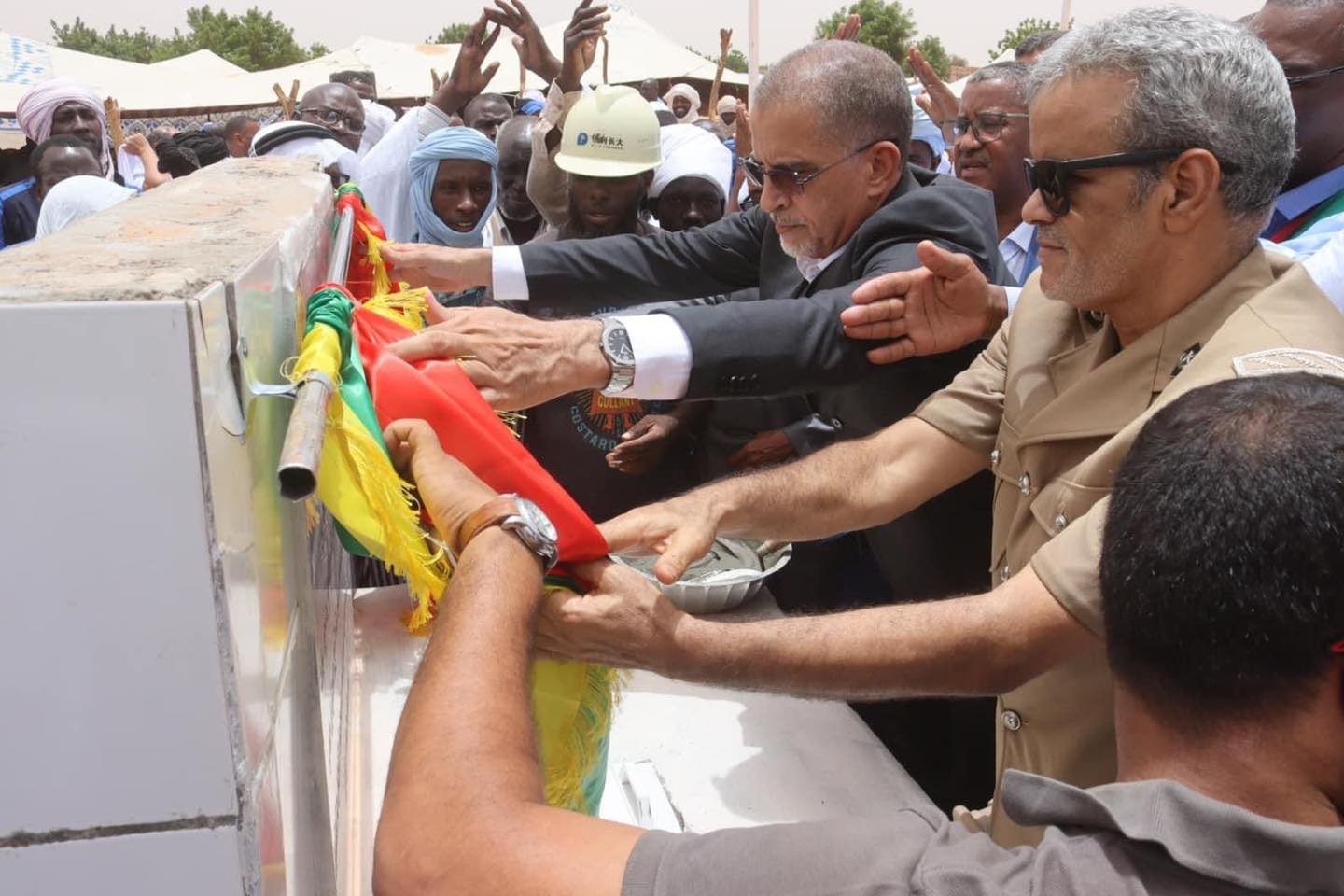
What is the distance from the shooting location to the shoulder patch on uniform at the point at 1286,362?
4.85 ft

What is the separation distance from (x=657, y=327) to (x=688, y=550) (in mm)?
571

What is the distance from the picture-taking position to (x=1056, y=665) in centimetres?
162

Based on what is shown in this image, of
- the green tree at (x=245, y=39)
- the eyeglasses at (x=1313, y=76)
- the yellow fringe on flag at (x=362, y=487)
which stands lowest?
the green tree at (x=245, y=39)

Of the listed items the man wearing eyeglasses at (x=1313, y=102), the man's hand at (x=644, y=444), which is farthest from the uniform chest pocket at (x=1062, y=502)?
the man's hand at (x=644, y=444)

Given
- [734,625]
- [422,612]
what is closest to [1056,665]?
[734,625]

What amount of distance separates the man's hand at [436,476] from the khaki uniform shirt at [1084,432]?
82cm

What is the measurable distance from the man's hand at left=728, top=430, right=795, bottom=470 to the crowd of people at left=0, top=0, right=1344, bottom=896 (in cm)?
1

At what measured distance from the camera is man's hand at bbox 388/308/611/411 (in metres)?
1.74

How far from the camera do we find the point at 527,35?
529 centimetres

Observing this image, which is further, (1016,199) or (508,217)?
(508,217)

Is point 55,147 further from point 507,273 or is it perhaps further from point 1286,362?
point 1286,362

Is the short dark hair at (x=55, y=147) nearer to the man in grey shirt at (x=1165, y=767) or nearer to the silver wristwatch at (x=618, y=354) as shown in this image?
the silver wristwatch at (x=618, y=354)

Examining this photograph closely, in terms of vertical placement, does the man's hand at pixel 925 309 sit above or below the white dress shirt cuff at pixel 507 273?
above

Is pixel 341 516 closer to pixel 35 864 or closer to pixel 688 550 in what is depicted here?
pixel 35 864
